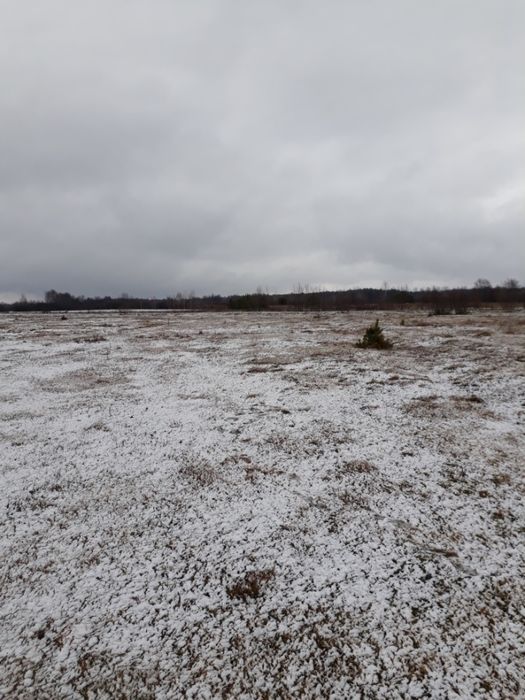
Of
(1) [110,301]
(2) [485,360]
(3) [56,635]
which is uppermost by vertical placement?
(1) [110,301]

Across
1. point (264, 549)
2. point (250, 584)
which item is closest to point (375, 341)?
point (264, 549)

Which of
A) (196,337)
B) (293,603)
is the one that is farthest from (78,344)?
(293,603)

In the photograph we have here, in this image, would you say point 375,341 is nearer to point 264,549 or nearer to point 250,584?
point 264,549

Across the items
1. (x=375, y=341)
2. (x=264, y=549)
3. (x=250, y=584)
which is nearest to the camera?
(x=250, y=584)

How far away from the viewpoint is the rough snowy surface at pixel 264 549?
2469mm

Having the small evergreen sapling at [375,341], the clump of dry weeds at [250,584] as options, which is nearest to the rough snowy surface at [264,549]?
the clump of dry weeds at [250,584]

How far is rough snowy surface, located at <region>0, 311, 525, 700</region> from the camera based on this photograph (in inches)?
97.2

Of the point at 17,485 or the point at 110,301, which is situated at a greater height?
the point at 110,301

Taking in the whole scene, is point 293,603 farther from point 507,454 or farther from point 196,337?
point 196,337

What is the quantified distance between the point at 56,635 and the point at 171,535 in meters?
1.27

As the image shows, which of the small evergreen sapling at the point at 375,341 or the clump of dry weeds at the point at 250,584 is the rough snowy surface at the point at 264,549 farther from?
the small evergreen sapling at the point at 375,341

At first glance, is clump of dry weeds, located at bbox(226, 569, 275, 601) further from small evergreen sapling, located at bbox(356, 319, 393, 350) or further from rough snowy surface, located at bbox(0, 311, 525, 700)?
small evergreen sapling, located at bbox(356, 319, 393, 350)

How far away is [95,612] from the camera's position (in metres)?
2.93

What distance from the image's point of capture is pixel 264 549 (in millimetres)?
3588
